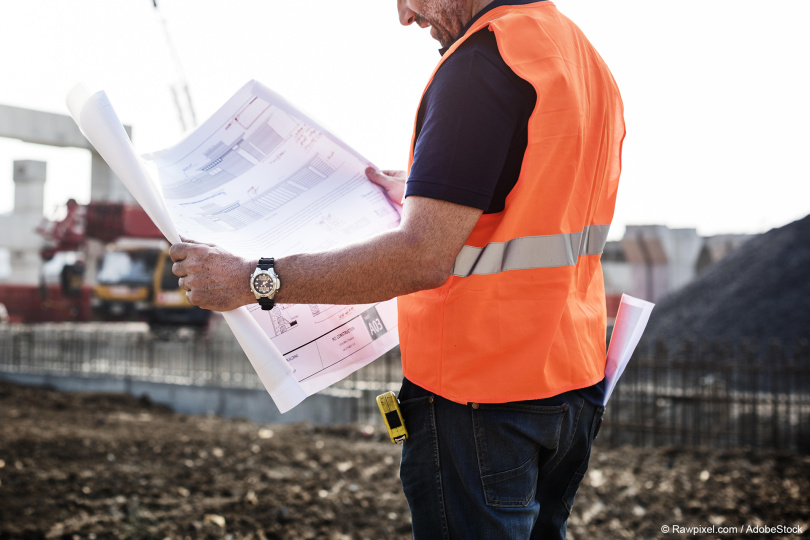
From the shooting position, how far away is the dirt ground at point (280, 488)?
3975 mm

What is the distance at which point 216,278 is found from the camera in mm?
1320

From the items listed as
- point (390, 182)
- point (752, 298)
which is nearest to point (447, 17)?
point (390, 182)

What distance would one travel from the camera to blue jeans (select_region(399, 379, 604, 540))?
133 cm

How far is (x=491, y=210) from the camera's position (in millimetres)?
1356

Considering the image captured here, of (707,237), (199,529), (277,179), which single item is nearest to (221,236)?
(277,179)

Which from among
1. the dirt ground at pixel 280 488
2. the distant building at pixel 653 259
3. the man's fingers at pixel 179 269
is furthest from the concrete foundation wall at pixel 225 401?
the distant building at pixel 653 259

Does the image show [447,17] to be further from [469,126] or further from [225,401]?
[225,401]

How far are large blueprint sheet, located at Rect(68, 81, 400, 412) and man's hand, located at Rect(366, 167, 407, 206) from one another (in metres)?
0.02

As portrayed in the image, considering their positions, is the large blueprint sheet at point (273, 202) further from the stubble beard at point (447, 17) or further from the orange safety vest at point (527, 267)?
the stubble beard at point (447, 17)

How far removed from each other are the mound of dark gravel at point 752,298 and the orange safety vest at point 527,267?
1251 cm

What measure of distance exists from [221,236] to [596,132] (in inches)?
35.3

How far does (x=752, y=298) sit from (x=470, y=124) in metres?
17.5

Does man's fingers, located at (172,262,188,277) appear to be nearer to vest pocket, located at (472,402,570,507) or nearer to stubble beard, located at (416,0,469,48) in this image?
vest pocket, located at (472,402,570,507)

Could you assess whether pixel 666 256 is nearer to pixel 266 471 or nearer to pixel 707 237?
pixel 707 237
